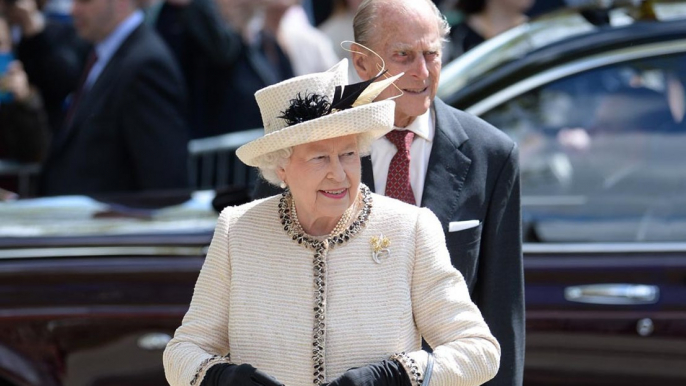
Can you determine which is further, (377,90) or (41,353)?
(41,353)

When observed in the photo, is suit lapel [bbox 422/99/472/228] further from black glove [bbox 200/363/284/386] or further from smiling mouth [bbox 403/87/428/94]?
black glove [bbox 200/363/284/386]

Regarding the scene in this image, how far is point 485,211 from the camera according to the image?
128 inches

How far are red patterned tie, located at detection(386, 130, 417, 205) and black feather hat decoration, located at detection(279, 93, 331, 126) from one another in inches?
24.7

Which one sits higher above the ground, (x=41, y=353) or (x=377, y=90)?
(x=377, y=90)

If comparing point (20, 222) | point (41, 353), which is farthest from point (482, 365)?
point (20, 222)

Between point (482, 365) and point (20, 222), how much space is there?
2.72m

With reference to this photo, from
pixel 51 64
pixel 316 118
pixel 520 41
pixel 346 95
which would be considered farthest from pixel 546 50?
pixel 51 64

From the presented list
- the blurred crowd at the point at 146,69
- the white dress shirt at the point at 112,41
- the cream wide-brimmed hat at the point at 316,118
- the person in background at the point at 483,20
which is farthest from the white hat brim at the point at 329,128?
the person in background at the point at 483,20

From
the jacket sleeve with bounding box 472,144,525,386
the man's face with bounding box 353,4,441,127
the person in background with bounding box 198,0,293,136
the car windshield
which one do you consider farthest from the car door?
the person in background with bounding box 198,0,293,136

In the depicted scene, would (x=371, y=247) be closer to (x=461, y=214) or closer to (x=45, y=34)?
(x=461, y=214)

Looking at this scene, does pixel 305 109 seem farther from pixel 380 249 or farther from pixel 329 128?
pixel 380 249

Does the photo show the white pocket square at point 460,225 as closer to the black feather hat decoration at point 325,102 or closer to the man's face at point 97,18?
the black feather hat decoration at point 325,102

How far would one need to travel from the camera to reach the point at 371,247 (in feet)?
8.70

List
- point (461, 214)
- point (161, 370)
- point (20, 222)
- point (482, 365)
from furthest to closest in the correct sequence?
point (20, 222), point (161, 370), point (461, 214), point (482, 365)
